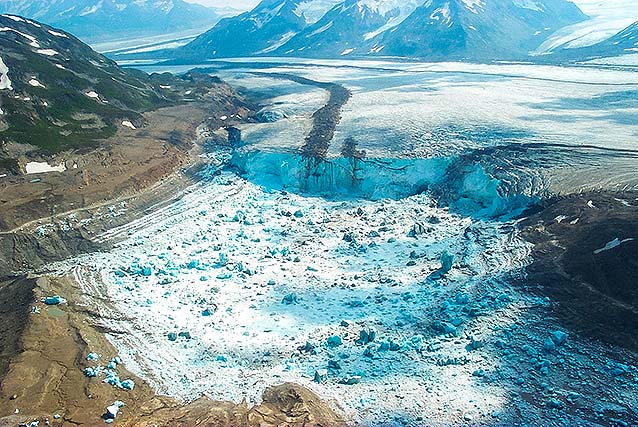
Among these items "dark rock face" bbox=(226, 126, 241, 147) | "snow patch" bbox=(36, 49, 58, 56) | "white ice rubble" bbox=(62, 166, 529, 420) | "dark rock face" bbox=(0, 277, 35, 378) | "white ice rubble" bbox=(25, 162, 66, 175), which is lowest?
"white ice rubble" bbox=(62, 166, 529, 420)

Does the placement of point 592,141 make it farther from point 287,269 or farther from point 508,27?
point 508,27

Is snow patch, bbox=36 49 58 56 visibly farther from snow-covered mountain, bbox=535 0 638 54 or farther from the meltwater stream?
snow-covered mountain, bbox=535 0 638 54

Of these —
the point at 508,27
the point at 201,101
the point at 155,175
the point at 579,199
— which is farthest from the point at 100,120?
the point at 508,27

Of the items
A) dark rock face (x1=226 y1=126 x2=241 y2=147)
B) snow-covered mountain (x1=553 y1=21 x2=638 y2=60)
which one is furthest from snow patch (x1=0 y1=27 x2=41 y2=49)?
snow-covered mountain (x1=553 y1=21 x2=638 y2=60)

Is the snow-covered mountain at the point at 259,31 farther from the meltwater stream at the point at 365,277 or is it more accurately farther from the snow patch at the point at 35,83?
the meltwater stream at the point at 365,277

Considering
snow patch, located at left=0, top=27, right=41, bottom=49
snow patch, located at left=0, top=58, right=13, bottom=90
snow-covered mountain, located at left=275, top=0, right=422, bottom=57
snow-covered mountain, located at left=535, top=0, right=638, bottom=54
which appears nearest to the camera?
snow patch, located at left=0, top=58, right=13, bottom=90

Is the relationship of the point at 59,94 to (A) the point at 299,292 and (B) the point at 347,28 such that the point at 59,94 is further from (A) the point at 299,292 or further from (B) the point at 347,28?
(B) the point at 347,28

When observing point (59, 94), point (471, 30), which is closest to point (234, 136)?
point (59, 94)

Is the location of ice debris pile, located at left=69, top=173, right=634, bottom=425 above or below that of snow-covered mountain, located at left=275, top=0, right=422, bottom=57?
below

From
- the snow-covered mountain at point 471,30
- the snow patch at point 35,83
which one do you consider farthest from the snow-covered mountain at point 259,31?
the snow patch at point 35,83
